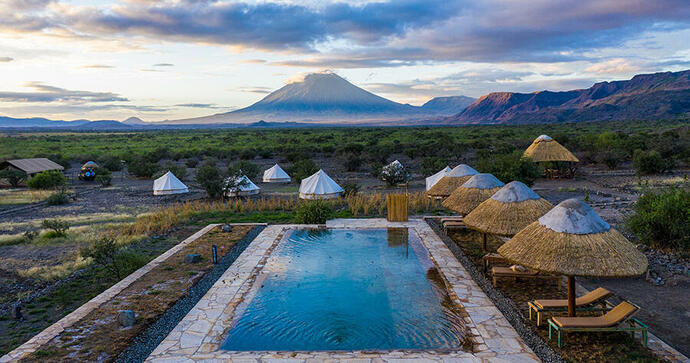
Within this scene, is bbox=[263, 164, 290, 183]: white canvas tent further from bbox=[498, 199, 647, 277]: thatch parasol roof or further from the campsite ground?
bbox=[498, 199, 647, 277]: thatch parasol roof

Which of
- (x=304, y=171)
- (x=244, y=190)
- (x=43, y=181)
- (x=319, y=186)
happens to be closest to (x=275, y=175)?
(x=304, y=171)

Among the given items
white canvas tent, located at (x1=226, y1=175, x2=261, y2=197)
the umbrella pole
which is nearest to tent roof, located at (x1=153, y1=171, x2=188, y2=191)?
white canvas tent, located at (x1=226, y1=175, x2=261, y2=197)

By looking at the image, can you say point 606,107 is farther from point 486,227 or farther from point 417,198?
point 486,227

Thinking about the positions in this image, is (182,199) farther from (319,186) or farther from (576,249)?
(576,249)

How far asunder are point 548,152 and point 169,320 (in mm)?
21134

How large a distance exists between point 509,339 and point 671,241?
637 centimetres

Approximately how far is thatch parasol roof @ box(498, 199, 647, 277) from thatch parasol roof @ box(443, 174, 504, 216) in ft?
15.3

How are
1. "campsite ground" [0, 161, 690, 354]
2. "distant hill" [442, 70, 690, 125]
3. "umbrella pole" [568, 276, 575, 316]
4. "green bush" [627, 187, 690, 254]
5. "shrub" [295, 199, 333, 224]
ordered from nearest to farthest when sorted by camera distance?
"umbrella pole" [568, 276, 575, 316] → "campsite ground" [0, 161, 690, 354] → "green bush" [627, 187, 690, 254] → "shrub" [295, 199, 333, 224] → "distant hill" [442, 70, 690, 125]

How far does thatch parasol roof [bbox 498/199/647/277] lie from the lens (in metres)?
5.60

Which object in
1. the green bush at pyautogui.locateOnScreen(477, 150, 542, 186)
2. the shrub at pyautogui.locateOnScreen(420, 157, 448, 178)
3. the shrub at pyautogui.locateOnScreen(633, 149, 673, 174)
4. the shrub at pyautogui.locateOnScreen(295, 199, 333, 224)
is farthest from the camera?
the shrub at pyautogui.locateOnScreen(420, 157, 448, 178)

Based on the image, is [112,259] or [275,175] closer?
[112,259]

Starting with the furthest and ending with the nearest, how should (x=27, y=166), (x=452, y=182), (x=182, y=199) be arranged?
1. (x=27, y=166)
2. (x=182, y=199)
3. (x=452, y=182)

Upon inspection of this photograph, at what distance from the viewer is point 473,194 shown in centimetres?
1115

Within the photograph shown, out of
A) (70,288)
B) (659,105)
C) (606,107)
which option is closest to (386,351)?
(70,288)
